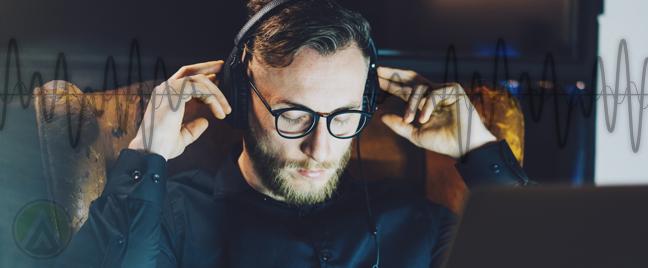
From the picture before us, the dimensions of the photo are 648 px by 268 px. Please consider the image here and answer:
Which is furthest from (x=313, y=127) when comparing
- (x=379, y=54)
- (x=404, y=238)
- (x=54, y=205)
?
(x=54, y=205)

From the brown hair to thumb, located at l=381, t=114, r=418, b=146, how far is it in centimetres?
25

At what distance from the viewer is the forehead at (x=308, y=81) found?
945 mm

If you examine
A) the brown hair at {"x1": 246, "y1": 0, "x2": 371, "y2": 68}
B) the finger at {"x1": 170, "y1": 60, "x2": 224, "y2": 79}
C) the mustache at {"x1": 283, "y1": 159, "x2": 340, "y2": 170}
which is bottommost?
the mustache at {"x1": 283, "y1": 159, "x2": 340, "y2": 170}

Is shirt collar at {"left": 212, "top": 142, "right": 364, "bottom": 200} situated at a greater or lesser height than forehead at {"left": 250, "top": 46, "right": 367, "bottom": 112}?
lesser

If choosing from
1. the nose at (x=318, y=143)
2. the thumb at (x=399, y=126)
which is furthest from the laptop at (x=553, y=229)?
the thumb at (x=399, y=126)

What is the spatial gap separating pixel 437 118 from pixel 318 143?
0.39m

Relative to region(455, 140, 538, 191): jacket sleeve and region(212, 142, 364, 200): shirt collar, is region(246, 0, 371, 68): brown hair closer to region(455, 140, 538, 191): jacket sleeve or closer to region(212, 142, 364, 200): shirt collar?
region(212, 142, 364, 200): shirt collar

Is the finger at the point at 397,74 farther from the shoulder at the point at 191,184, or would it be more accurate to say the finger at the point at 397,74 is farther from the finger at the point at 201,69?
the shoulder at the point at 191,184

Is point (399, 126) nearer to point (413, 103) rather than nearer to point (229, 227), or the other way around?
point (413, 103)

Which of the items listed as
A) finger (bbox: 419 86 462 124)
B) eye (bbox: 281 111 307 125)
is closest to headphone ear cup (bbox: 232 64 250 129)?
eye (bbox: 281 111 307 125)

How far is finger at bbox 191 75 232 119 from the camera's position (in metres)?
0.99

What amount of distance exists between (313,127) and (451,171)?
18.4 inches

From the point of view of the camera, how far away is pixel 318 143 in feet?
3.26

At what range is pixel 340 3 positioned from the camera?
101 cm
